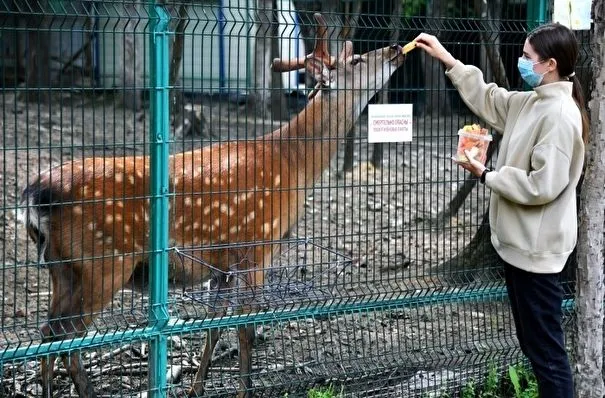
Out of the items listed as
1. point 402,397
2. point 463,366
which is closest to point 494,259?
point 463,366

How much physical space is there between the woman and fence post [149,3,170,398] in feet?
5.63

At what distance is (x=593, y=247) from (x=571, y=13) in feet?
6.02

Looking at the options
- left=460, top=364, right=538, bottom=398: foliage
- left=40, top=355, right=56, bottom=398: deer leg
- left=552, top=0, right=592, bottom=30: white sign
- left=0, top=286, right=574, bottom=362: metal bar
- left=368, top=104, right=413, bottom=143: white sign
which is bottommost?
left=460, top=364, right=538, bottom=398: foliage

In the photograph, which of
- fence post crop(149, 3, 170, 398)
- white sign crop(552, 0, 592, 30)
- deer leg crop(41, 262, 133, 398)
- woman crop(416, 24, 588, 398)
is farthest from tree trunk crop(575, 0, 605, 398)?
deer leg crop(41, 262, 133, 398)

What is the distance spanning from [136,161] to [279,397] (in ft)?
5.68

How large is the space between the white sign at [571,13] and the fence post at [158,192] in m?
2.68

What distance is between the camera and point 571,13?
635cm

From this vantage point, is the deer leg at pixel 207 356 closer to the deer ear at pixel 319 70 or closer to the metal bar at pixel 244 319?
the metal bar at pixel 244 319

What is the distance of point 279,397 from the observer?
594 centimetres

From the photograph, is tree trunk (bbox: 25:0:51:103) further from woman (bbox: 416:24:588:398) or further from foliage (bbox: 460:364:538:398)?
foliage (bbox: 460:364:538:398)

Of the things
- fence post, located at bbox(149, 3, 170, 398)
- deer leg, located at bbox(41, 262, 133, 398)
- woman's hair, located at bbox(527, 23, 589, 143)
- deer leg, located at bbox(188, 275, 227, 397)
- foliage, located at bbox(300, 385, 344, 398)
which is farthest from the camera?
deer leg, located at bbox(188, 275, 227, 397)

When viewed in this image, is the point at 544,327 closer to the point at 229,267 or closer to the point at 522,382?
the point at 522,382

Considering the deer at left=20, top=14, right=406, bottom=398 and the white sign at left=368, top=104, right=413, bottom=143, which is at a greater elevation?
the white sign at left=368, top=104, right=413, bottom=143

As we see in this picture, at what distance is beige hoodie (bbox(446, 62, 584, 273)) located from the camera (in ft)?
15.0
